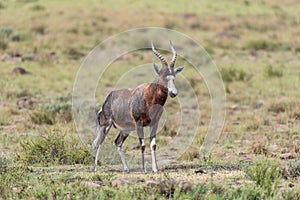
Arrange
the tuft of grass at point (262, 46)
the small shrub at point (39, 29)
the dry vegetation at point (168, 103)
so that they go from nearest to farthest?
the dry vegetation at point (168, 103) → the tuft of grass at point (262, 46) → the small shrub at point (39, 29)

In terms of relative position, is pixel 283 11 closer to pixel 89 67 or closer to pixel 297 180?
pixel 89 67

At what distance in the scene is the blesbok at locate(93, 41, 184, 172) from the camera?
811 cm

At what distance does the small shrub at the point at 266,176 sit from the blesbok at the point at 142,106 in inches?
53.7

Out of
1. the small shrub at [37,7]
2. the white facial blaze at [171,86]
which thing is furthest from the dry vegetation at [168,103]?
the white facial blaze at [171,86]

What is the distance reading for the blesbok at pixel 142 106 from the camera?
8109 millimetres

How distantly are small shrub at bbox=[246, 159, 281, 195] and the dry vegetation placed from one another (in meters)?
0.01

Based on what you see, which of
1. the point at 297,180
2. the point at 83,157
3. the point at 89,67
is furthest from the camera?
Answer: the point at 89,67

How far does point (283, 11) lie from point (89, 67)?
1530 centimetres

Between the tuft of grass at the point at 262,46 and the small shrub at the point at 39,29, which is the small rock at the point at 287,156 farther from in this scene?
the small shrub at the point at 39,29

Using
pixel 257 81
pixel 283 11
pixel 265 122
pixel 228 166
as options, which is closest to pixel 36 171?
pixel 228 166

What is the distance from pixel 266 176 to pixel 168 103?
8.76 metres

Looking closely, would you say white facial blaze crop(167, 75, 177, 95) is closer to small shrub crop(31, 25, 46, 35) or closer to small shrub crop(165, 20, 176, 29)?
small shrub crop(31, 25, 46, 35)

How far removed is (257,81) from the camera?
18078 mm

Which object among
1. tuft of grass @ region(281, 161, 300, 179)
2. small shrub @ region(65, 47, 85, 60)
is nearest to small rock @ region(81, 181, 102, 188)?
tuft of grass @ region(281, 161, 300, 179)
